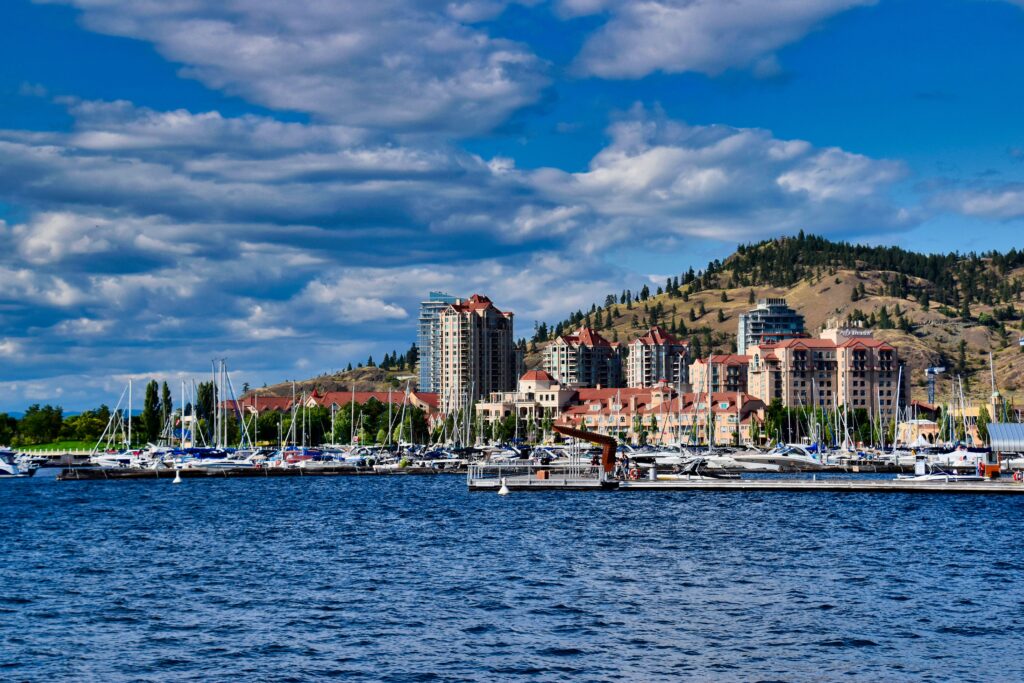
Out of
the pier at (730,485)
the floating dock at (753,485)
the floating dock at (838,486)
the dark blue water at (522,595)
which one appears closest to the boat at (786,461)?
the pier at (730,485)

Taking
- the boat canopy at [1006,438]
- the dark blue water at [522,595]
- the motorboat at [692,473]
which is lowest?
the dark blue water at [522,595]

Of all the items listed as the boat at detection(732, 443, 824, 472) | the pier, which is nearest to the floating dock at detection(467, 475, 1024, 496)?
the pier

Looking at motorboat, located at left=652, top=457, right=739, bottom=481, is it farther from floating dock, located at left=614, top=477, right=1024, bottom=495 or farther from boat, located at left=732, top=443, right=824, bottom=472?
boat, located at left=732, top=443, right=824, bottom=472

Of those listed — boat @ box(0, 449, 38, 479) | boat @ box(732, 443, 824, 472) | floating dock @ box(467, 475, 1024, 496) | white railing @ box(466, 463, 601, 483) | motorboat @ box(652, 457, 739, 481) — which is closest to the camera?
floating dock @ box(467, 475, 1024, 496)

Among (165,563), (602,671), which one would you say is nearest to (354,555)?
(165,563)

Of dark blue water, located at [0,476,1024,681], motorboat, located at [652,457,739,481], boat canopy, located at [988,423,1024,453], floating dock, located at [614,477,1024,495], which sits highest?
boat canopy, located at [988,423,1024,453]

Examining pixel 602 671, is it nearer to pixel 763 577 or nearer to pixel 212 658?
pixel 212 658

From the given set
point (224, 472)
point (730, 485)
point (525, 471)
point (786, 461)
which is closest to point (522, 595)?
point (730, 485)

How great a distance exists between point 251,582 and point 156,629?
12.0 metres

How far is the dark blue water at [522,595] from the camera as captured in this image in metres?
39.0

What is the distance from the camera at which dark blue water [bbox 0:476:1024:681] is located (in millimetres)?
39000

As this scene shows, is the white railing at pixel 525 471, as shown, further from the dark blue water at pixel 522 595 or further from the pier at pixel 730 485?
the dark blue water at pixel 522 595

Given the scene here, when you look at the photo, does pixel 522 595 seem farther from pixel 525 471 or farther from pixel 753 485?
pixel 525 471

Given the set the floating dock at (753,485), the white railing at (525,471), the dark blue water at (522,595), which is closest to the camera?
the dark blue water at (522,595)
